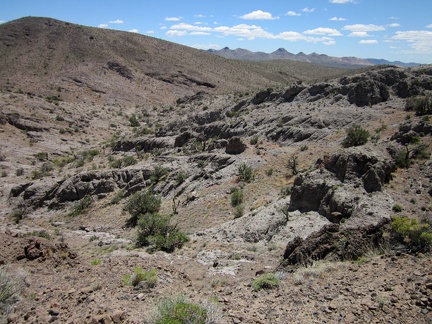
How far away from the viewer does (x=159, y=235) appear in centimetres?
1502

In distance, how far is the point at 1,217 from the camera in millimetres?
22594

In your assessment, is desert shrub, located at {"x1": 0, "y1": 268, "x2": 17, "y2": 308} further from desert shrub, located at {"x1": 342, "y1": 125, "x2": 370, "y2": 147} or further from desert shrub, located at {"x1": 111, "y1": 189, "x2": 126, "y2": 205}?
desert shrub, located at {"x1": 342, "y1": 125, "x2": 370, "y2": 147}

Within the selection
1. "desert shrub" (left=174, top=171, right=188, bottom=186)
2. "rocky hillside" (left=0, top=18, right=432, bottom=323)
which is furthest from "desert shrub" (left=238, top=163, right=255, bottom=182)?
"desert shrub" (left=174, top=171, right=188, bottom=186)

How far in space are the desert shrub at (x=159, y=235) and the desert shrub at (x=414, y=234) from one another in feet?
28.2

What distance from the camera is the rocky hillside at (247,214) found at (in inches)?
279

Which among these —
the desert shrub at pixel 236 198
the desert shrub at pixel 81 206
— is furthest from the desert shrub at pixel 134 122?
the desert shrub at pixel 236 198

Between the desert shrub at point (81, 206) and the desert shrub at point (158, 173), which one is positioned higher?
the desert shrub at point (158, 173)

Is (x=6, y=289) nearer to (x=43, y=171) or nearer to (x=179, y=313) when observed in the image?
(x=179, y=313)

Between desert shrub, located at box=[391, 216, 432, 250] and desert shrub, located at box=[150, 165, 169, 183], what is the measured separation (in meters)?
17.7

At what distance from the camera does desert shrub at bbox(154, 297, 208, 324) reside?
19.5ft

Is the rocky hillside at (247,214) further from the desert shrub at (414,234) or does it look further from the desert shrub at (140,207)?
the desert shrub at (140,207)

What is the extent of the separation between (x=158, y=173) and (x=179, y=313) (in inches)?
740

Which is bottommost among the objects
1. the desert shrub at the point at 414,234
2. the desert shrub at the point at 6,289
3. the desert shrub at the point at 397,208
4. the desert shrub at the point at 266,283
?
the desert shrub at the point at 6,289

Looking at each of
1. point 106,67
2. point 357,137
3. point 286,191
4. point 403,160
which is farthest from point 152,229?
point 106,67
